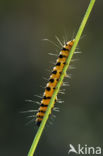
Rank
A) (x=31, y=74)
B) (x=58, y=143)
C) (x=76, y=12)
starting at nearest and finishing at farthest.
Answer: (x=58, y=143)
(x=31, y=74)
(x=76, y=12)

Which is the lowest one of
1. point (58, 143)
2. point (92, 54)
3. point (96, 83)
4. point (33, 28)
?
point (58, 143)

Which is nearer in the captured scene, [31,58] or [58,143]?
[58,143]

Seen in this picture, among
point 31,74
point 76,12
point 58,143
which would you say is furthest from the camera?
point 76,12

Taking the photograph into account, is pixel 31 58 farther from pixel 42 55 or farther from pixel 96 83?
pixel 96 83

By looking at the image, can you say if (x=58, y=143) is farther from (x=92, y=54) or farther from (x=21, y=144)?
(x=92, y=54)

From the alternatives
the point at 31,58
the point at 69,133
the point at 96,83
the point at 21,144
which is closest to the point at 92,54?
the point at 96,83

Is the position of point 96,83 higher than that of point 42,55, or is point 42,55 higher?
point 42,55
